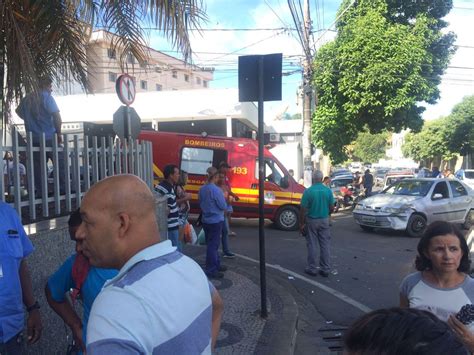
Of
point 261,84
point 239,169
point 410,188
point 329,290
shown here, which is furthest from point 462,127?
point 261,84

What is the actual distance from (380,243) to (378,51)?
7.23 meters

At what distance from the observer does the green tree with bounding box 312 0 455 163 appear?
48.9 ft

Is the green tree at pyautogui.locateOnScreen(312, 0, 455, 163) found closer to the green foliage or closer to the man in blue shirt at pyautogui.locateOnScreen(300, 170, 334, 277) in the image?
the man in blue shirt at pyautogui.locateOnScreen(300, 170, 334, 277)

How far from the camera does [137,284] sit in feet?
4.31

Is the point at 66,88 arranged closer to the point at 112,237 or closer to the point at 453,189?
the point at 112,237

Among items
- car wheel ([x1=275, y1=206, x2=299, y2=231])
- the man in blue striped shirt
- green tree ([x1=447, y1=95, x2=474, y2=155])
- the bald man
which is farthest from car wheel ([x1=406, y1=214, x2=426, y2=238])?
green tree ([x1=447, y1=95, x2=474, y2=155])

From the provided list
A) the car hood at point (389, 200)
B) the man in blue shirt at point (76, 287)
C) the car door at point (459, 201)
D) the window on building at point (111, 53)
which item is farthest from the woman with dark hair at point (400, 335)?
the car door at point (459, 201)

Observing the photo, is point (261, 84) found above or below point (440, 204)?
above

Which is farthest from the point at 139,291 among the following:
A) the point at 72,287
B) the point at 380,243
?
the point at 380,243

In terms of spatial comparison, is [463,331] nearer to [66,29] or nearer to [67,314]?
[67,314]

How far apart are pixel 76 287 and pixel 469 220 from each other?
42.4ft

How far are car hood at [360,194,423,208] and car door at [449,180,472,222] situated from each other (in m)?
1.36

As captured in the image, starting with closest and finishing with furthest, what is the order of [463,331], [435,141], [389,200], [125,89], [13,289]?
[463,331] < [13,289] < [125,89] < [389,200] < [435,141]

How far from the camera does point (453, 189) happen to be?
41.5 ft
